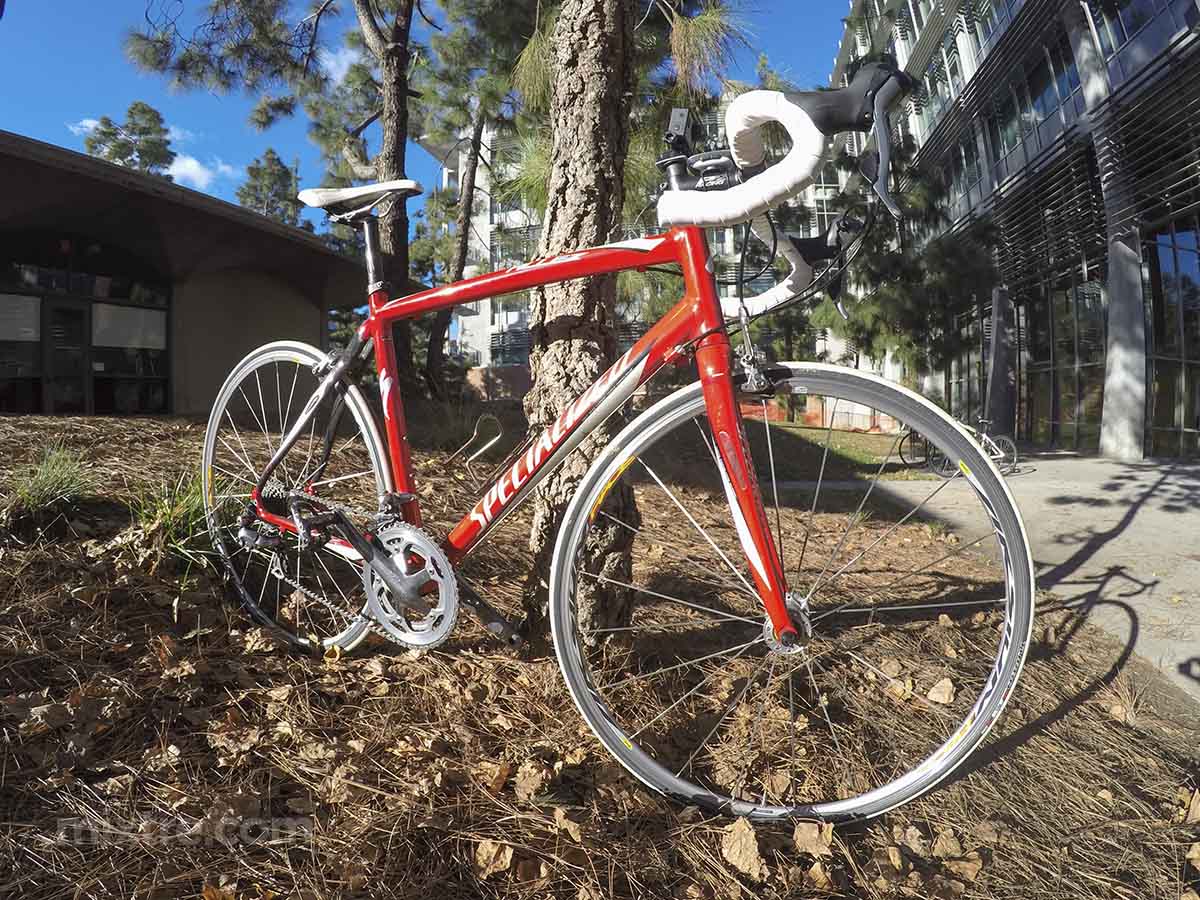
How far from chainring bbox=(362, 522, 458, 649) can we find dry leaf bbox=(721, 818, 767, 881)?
2.48 ft

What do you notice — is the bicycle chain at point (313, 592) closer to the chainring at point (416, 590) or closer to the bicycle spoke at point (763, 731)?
the chainring at point (416, 590)

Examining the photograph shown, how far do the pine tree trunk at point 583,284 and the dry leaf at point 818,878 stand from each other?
2.68ft

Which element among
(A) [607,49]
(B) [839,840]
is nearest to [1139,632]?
(B) [839,840]

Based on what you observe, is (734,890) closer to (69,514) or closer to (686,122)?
(686,122)

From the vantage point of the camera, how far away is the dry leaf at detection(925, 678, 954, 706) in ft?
6.23

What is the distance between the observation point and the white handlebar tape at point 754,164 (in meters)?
1.18

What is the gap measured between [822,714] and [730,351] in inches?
39.5

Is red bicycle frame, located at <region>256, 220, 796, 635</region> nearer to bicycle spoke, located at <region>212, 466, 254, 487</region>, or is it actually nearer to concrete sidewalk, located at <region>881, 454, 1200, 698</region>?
concrete sidewalk, located at <region>881, 454, 1200, 698</region>

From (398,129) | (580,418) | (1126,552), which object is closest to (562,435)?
(580,418)

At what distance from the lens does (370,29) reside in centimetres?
738

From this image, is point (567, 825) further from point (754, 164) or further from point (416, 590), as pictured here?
point (754, 164)

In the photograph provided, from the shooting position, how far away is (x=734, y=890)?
125cm

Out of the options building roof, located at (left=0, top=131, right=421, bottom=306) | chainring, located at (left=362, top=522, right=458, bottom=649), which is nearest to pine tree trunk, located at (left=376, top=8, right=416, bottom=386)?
building roof, located at (left=0, top=131, right=421, bottom=306)

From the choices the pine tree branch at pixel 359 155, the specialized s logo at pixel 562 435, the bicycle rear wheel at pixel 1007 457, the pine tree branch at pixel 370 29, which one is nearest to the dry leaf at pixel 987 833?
the specialized s logo at pixel 562 435
